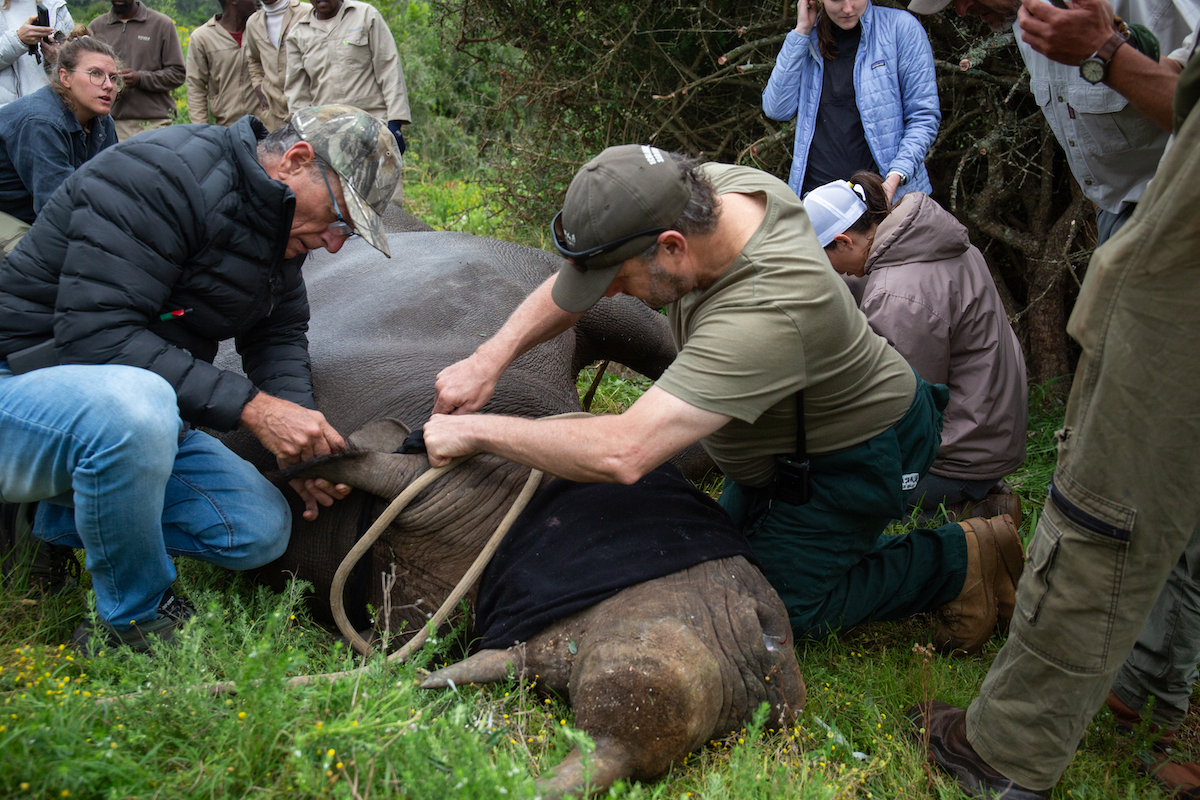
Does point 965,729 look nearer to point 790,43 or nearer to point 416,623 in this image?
point 416,623

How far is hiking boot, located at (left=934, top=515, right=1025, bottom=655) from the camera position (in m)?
3.26

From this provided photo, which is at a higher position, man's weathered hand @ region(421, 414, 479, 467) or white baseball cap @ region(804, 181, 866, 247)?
white baseball cap @ region(804, 181, 866, 247)

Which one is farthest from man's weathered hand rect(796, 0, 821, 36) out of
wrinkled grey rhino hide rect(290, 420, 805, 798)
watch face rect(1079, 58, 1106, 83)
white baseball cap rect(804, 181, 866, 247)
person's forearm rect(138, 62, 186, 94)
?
person's forearm rect(138, 62, 186, 94)

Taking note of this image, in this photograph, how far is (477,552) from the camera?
2.86m

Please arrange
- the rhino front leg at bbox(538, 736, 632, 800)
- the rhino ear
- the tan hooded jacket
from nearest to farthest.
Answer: the rhino front leg at bbox(538, 736, 632, 800)
the rhino ear
the tan hooded jacket

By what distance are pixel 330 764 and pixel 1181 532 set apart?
1.95 meters

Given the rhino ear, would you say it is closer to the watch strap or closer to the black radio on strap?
the black radio on strap

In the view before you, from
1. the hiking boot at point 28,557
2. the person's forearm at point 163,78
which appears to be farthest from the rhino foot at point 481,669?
the person's forearm at point 163,78

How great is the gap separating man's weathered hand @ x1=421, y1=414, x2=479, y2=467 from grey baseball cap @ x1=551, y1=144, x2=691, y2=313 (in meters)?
0.58

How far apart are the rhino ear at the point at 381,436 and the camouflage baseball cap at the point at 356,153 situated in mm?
526

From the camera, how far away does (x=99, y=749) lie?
199 cm

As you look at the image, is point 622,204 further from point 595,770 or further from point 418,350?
point 595,770

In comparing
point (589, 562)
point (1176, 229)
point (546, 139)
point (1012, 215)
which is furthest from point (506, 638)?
point (546, 139)

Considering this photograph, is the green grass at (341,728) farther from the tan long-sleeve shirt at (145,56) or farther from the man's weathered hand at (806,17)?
the tan long-sleeve shirt at (145,56)
